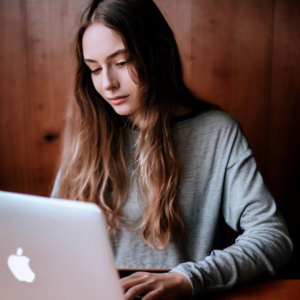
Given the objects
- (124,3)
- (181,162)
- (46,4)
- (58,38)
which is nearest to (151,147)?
(181,162)

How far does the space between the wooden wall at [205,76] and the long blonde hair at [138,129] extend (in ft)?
0.83

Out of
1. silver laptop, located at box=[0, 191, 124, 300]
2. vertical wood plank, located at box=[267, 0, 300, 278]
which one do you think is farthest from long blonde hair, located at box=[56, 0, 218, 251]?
silver laptop, located at box=[0, 191, 124, 300]

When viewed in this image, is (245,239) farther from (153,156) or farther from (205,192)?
(153,156)

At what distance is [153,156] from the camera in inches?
39.6

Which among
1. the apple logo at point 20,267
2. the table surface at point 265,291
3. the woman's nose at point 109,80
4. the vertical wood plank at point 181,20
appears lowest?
the table surface at point 265,291

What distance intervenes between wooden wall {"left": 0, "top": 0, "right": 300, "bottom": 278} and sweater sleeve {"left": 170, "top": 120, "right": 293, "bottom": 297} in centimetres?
39

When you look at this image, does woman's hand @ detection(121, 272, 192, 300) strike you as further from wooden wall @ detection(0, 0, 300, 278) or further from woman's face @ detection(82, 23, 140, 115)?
wooden wall @ detection(0, 0, 300, 278)

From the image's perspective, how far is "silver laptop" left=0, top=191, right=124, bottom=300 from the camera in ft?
1.45

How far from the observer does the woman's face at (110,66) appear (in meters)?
0.91

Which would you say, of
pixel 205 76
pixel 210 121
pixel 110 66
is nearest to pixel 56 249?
pixel 110 66

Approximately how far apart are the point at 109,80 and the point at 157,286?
580mm

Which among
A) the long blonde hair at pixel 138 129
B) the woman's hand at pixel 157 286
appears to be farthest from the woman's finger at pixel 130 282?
the long blonde hair at pixel 138 129

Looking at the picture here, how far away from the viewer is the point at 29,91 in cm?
145

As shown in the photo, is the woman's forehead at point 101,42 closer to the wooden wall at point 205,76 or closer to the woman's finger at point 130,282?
the wooden wall at point 205,76
